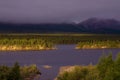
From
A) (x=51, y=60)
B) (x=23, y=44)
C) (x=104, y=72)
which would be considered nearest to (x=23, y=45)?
(x=23, y=44)

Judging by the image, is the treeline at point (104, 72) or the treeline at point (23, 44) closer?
the treeline at point (104, 72)

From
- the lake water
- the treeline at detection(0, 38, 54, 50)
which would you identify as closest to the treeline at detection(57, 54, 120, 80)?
the lake water

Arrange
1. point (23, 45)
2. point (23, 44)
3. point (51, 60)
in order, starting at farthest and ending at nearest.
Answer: point (23, 45)
point (23, 44)
point (51, 60)

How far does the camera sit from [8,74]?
2148 inches

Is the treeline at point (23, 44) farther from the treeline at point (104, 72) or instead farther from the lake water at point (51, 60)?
the treeline at point (104, 72)

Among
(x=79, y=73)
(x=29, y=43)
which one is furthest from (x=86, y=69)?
(x=29, y=43)

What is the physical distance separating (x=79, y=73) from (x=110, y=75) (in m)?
11.9

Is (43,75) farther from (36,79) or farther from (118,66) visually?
(118,66)

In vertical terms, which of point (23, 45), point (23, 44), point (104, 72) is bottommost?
point (23, 45)

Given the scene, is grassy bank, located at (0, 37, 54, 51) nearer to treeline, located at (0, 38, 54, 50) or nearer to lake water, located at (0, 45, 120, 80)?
treeline, located at (0, 38, 54, 50)

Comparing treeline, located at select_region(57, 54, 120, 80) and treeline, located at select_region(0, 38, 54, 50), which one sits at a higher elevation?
treeline, located at select_region(57, 54, 120, 80)

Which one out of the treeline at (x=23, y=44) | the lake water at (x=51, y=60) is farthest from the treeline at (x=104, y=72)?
the treeline at (x=23, y=44)

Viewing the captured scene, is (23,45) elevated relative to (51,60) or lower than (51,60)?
lower

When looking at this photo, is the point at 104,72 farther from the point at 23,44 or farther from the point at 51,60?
the point at 23,44
